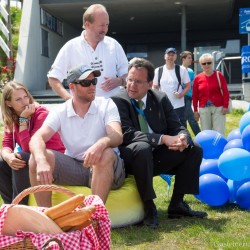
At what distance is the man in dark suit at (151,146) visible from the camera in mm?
4090

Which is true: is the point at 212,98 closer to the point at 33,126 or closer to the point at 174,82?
the point at 174,82

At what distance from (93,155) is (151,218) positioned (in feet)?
2.81

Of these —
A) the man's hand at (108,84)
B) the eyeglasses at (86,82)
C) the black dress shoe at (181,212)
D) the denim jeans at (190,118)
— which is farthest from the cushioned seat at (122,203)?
the denim jeans at (190,118)

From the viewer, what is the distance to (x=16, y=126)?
433 centimetres

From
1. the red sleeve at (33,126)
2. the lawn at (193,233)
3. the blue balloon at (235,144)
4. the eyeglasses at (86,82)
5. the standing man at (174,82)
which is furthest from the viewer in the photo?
the standing man at (174,82)

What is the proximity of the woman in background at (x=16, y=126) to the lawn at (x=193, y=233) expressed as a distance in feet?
3.17

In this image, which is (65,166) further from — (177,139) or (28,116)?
(177,139)

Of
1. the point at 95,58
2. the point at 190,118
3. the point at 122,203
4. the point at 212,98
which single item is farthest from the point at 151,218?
the point at 190,118

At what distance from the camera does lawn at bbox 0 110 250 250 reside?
11.7 ft

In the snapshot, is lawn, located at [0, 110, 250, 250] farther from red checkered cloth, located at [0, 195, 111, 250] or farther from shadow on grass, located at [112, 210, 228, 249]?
red checkered cloth, located at [0, 195, 111, 250]

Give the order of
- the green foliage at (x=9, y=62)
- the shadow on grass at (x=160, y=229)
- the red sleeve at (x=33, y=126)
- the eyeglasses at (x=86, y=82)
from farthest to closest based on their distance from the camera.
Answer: the green foliage at (x=9, y=62) < the red sleeve at (x=33, y=126) < the eyeglasses at (x=86, y=82) < the shadow on grass at (x=160, y=229)

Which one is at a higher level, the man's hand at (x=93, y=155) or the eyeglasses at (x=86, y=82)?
the eyeglasses at (x=86, y=82)

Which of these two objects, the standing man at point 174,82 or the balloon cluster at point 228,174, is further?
the standing man at point 174,82

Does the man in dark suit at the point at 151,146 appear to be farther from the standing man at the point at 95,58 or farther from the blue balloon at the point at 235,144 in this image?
the blue balloon at the point at 235,144
